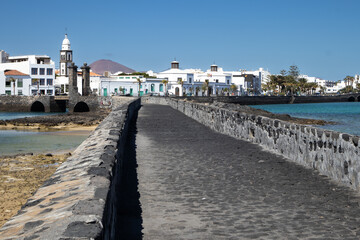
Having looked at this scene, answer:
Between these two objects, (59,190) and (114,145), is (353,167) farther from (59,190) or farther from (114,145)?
(59,190)

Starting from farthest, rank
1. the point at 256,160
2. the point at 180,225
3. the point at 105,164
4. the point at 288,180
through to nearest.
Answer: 1. the point at 256,160
2. the point at 288,180
3. the point at 105,164
4. the point at 180,225

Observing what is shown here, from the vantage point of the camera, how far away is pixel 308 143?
924 centimetres

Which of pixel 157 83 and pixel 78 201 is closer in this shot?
pixel 78 201

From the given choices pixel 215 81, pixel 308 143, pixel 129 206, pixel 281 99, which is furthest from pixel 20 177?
pixel 215 81

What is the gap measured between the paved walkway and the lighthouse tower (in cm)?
12079

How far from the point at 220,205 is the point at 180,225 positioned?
1.02m

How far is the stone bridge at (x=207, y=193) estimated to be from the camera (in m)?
3.91

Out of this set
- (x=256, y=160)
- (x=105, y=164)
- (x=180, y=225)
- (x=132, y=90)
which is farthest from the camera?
(x=132, y=90)

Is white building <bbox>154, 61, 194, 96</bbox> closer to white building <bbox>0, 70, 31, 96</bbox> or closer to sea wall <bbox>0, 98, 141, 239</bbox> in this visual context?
white building <bbox>0, 70, 31, 96</bbox>

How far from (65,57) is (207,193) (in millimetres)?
126103

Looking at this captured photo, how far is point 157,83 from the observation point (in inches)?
4503

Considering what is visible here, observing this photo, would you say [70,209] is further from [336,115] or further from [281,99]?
[281,99]

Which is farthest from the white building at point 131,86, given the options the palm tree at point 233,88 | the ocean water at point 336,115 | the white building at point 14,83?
the palm tree at point 233,88

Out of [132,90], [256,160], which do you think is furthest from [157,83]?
[256,160]
